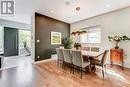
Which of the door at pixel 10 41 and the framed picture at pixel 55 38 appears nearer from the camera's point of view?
the framed picture at pixel 55 38

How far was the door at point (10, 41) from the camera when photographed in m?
6.99

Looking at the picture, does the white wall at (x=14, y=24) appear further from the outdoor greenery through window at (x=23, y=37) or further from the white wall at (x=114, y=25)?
the white wall at (x=114, y=25)

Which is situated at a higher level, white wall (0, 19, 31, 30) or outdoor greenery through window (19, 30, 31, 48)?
white wall (0, 19, 31, 30)

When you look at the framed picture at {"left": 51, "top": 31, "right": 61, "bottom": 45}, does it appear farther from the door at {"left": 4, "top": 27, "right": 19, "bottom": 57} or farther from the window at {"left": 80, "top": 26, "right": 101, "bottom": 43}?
the door at {"left": 4, "top": 27, "right": 19, "bottom": 57}

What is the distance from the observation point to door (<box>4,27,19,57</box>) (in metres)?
6.99

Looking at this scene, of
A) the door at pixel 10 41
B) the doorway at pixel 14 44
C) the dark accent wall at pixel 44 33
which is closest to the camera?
the dark accent wall at pixel 44 33

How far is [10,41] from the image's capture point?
23.8 feet

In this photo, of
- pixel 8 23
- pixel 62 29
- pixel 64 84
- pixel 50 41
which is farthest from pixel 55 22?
pixel 64 84

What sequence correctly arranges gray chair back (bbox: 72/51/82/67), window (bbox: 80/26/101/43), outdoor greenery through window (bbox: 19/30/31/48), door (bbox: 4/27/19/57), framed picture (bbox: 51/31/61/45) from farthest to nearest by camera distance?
outdoor greenery through window (bbox: 19/30/31/48) < door (bbox: 4/27/19/57) < framed picture (bbox: 51/31/61/45) < window (bbox: 80/26/101/43) < gray chair back (bbox: 72/51/82/67)

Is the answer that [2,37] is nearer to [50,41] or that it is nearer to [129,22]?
[50,41]

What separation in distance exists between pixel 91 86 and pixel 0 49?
644 cm

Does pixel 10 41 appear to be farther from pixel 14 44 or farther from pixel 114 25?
pixel 114 25

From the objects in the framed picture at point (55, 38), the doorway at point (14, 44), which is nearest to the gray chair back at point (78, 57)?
the framed picture at point (55, 38)

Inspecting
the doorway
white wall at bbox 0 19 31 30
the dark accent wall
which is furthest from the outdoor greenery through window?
the dark accent wall
